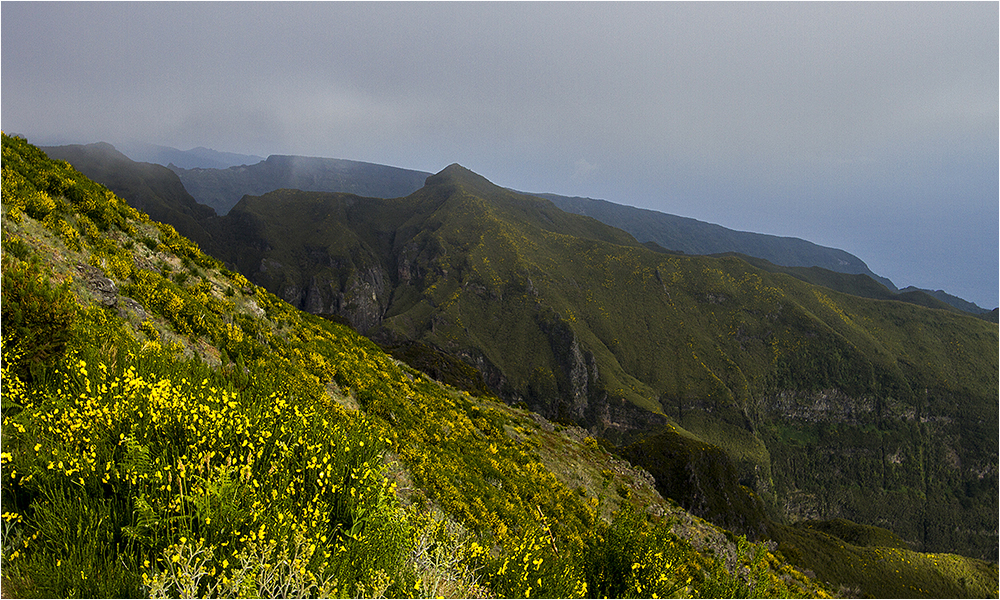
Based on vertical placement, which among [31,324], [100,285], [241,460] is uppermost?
[31,324]

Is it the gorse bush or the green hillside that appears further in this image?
the gorse bush

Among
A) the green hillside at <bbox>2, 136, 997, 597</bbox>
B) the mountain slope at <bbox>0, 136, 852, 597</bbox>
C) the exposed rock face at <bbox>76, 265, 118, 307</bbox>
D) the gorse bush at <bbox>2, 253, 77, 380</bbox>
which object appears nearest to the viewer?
the mountain slope at <bbox>0, 136, 852, 597</bbox>

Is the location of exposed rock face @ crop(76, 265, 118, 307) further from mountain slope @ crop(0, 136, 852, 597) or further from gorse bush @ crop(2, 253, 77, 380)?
gorse bush @ crop(2, 253, 77, 380)

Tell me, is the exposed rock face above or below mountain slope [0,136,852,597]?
above

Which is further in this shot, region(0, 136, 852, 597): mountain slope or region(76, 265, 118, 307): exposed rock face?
region(76, 265, 118, 307): exposed rock face

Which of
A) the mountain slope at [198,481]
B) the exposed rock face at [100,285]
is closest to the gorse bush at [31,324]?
the mountain slope at [198,481]

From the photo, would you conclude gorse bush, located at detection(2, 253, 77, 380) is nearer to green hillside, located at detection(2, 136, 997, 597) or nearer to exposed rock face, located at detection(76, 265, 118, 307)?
green hillside, located at detection(2, 136, 997, 597)

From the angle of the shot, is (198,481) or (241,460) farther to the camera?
(241,460)

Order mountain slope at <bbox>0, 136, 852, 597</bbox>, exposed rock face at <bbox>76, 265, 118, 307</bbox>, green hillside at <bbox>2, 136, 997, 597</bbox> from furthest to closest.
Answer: exposed rock face at <bbox>76, 265, 118, 307</bbox>, green hillside at <bbox>2, 136, 997, 597</bbox>, mountain slope at <bbox>0, 136, 852, 597</bbox>

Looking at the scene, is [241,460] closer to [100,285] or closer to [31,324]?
[31,324]

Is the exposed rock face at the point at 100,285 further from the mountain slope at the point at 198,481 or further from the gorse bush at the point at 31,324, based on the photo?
the gorse bush at the point at 31,324

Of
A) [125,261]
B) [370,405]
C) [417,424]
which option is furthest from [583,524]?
[125,261]

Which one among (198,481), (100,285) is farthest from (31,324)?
(100,285)

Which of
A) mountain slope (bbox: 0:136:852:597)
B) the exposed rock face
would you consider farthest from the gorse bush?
the exposed rock face
